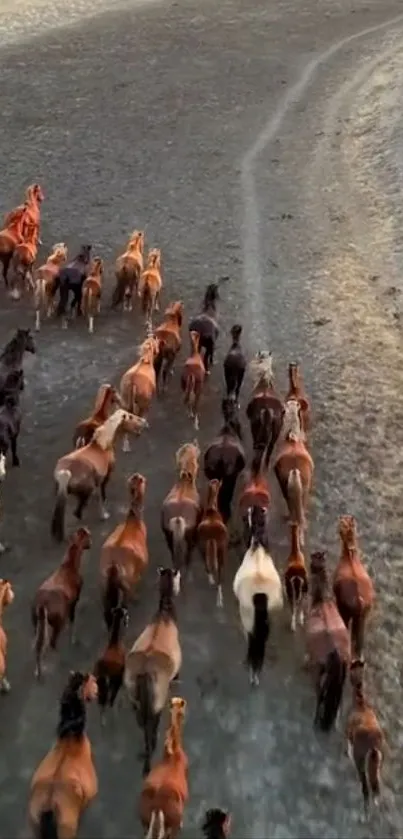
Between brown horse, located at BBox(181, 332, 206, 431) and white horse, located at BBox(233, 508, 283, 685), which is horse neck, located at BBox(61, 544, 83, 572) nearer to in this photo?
white horse, located at BBox(233, 508, 283, 685)

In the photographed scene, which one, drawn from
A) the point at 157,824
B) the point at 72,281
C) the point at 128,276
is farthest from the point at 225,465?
the point at 128,276

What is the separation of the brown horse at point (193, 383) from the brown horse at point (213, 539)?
5.32ft

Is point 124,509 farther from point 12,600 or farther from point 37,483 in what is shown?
point 12,600

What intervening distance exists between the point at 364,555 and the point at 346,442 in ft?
4.19

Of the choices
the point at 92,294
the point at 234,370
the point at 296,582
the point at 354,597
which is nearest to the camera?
the point at 354,597

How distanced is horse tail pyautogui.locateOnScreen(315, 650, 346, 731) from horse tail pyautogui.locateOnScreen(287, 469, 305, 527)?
1.36 m

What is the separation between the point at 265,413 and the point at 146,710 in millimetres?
2752

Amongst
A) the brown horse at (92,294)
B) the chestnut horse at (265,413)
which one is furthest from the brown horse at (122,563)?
the brown horse at (92,294)

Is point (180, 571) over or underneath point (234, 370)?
underneath

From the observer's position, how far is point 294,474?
6664 mm

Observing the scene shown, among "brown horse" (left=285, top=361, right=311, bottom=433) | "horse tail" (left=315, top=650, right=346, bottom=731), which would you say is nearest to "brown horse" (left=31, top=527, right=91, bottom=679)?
"horse tail" (left=315, top=650, right=346, bottom=731)

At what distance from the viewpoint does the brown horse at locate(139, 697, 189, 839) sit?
4746mm

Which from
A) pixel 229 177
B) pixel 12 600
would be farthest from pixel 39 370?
pixel 229 177

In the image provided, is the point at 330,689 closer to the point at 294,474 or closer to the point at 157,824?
the point at 157,824
